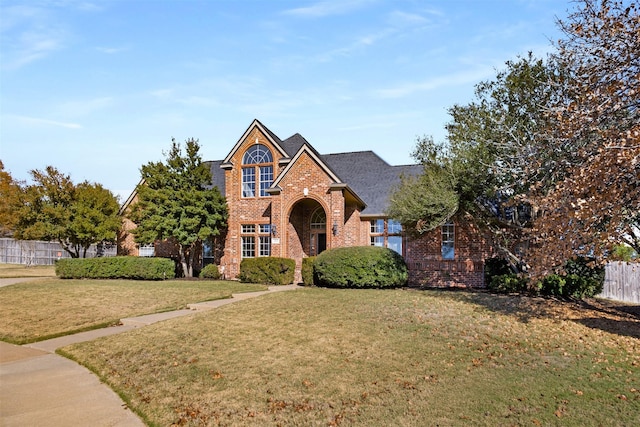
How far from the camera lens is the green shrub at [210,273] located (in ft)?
73.5

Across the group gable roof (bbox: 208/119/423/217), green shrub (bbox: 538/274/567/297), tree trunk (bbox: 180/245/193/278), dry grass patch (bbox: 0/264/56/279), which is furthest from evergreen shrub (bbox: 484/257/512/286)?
dry grass patch (bbox: 0/264/56/279)

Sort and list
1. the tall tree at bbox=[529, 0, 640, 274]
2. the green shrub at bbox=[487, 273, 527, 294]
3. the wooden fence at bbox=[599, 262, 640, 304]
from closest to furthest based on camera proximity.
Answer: the tall tree at bbox=[529, 0, 640, 274]
the green shrub at bbox=[487, 273, 527, 294]
the wooden fence at bbox=[599, 262, 640, 304]

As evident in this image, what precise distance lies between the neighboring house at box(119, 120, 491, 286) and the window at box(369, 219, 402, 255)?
5 centimetres

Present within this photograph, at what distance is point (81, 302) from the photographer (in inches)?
567

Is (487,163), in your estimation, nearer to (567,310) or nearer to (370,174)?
(567,310)

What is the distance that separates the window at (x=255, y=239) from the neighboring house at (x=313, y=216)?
0.17ft

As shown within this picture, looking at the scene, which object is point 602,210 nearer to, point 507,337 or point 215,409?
point 507,337

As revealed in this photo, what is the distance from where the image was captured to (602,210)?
28.1 feet

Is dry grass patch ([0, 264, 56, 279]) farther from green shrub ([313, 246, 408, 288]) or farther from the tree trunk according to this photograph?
green shrub ([313, 246, 408, 288])

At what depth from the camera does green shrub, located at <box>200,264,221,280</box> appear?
22391 mm

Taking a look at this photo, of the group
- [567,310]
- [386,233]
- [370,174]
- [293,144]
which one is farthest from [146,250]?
[567,310]

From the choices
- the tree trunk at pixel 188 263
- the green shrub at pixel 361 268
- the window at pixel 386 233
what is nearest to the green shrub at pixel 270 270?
the green shrub at pixel 361 268

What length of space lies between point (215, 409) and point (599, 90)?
964 cm

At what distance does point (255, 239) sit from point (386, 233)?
6690mm
